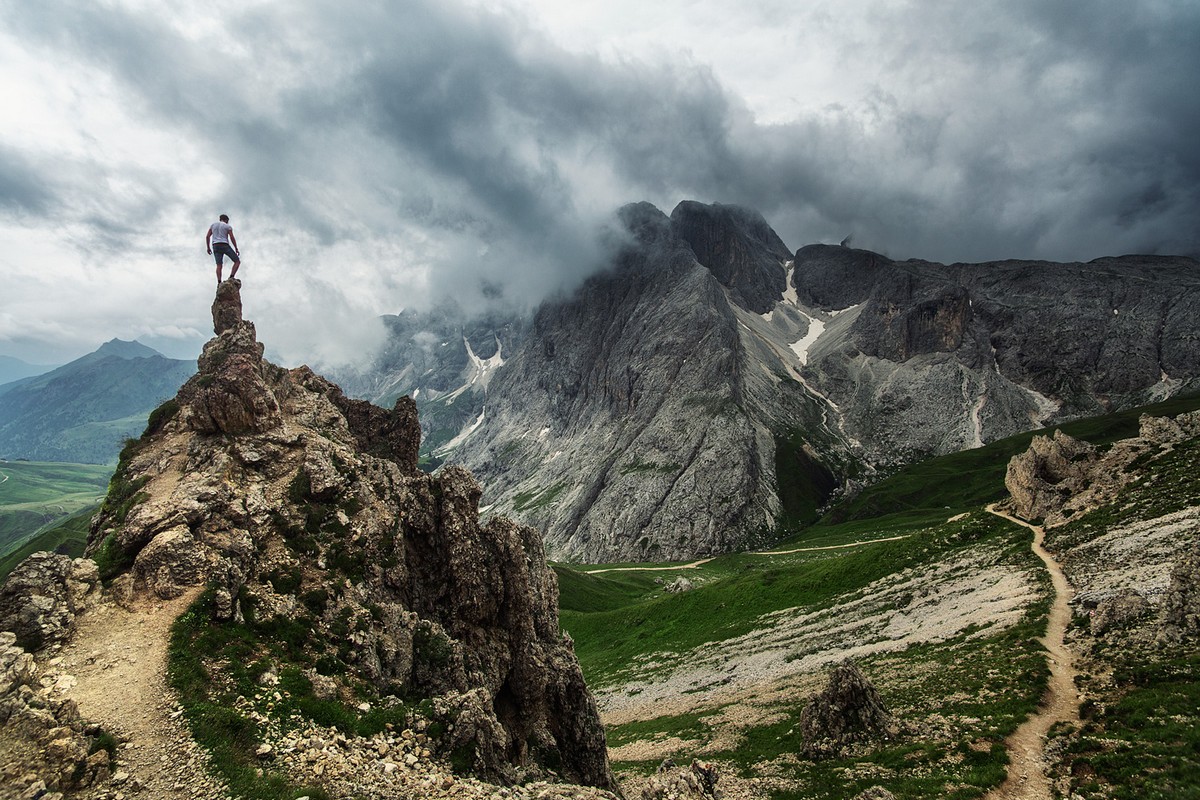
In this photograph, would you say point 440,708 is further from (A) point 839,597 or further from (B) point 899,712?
(A) point 839,597

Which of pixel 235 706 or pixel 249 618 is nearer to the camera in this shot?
pixel 235 706

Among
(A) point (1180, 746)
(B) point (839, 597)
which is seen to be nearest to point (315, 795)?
(A) point (1180, 746)

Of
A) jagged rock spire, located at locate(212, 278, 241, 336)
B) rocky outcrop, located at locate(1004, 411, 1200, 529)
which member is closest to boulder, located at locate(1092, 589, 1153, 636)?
rocky outcrop, located at locate(1004, 411, 1200, 529)

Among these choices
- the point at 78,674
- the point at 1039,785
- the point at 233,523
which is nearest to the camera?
the point at 78,674

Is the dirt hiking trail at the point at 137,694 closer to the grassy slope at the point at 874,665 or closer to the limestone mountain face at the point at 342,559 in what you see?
the limestone mountain face at the point at 342,559

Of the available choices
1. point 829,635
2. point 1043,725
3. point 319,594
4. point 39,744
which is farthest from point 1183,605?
point 39,744

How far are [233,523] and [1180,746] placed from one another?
39859 millimetres

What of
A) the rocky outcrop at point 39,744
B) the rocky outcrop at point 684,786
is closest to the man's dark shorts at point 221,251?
the rocky outcrop at point 39,744

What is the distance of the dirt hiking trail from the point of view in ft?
48.8

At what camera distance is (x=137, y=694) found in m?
17.2

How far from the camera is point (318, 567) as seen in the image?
84.1 feet

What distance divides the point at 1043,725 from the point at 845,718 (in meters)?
9.58

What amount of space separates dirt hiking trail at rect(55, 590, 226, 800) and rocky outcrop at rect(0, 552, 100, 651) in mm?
644

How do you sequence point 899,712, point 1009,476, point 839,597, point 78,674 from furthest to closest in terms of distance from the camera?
point 1009,476, point 839,597, point 899,712, point 78,674
